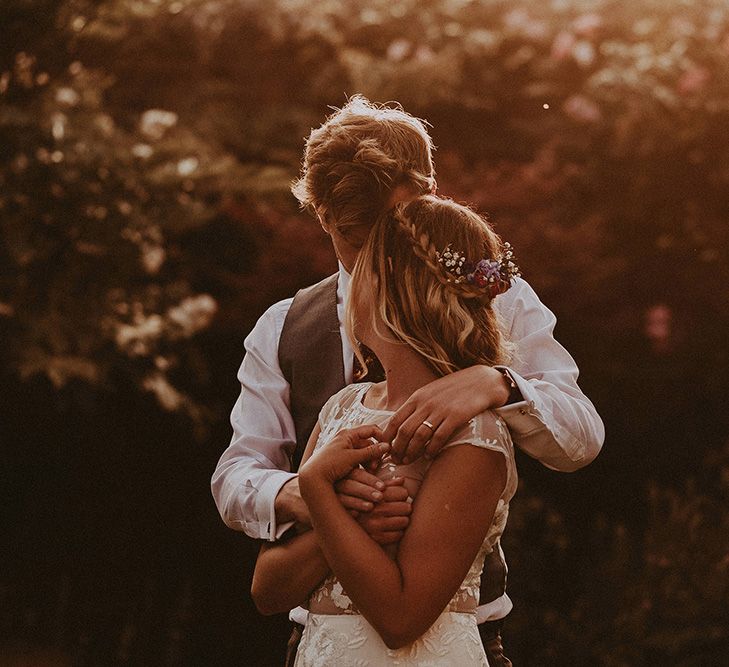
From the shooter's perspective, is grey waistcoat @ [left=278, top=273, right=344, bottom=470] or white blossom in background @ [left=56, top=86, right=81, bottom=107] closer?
grey waistcoat @ [left=278, top=273, right=344, bottom=470]

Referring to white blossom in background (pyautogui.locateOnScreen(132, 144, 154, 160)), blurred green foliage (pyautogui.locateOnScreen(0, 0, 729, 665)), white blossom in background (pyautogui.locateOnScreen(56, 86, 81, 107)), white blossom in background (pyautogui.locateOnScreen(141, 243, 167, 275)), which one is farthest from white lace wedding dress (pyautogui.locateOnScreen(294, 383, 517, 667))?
white blossom in background (pyautogui.locateOnScreen(56, 86, 81, 107))

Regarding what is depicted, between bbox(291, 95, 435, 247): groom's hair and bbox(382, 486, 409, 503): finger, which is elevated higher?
bbox(291, 95, 435, 247): groom's hair

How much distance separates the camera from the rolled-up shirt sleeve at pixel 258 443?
2598 millimetres

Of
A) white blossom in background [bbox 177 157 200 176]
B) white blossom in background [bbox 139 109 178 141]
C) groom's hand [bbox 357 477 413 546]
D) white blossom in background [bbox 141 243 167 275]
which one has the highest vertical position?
groom's hand [bbox 357 477 413 546]

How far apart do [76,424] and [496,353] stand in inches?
184

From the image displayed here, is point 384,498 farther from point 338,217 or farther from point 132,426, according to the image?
point 132,426

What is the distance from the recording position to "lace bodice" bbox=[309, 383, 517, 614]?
2197 millimetres

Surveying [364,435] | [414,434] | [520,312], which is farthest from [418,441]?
[520,312]

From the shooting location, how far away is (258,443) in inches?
113

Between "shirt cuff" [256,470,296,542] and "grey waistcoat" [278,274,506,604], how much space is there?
319 mm

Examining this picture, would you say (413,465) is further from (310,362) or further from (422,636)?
(310,362)

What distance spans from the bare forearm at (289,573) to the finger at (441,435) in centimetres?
34

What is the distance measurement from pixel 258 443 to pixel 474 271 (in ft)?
2.86

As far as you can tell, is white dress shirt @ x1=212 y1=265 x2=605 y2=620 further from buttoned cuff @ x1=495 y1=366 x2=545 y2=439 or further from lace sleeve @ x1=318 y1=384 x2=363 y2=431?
lace sleeve @ x1=318 y1=384 x2=363 y2=431
